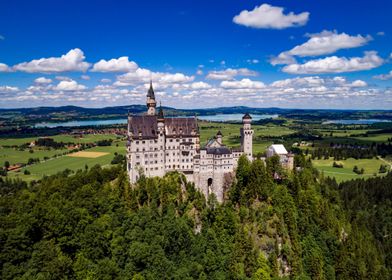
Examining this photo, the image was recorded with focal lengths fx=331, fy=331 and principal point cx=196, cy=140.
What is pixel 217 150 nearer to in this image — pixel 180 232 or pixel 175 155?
pixel 175 155

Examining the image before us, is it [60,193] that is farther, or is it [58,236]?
[60,193]

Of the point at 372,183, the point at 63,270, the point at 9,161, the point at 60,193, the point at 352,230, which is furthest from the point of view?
the point at 9,161

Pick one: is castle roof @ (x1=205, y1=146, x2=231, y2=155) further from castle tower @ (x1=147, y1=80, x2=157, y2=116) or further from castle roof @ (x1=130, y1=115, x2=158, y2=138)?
castle tower @ (x1=147, y1=80, x2=157, y2=116)

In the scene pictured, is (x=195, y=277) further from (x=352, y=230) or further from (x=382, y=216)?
(x=382, y=216)

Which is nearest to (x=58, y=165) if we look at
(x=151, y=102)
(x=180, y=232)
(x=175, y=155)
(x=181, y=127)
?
(x=151, y=102)

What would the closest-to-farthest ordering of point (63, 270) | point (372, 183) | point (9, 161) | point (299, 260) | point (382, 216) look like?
point (63, 270) → point (299, 260) → point (382, 216) → point (372, 183) → point (9, 161)

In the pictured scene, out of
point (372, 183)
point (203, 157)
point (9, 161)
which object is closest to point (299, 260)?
point (203, 157)
